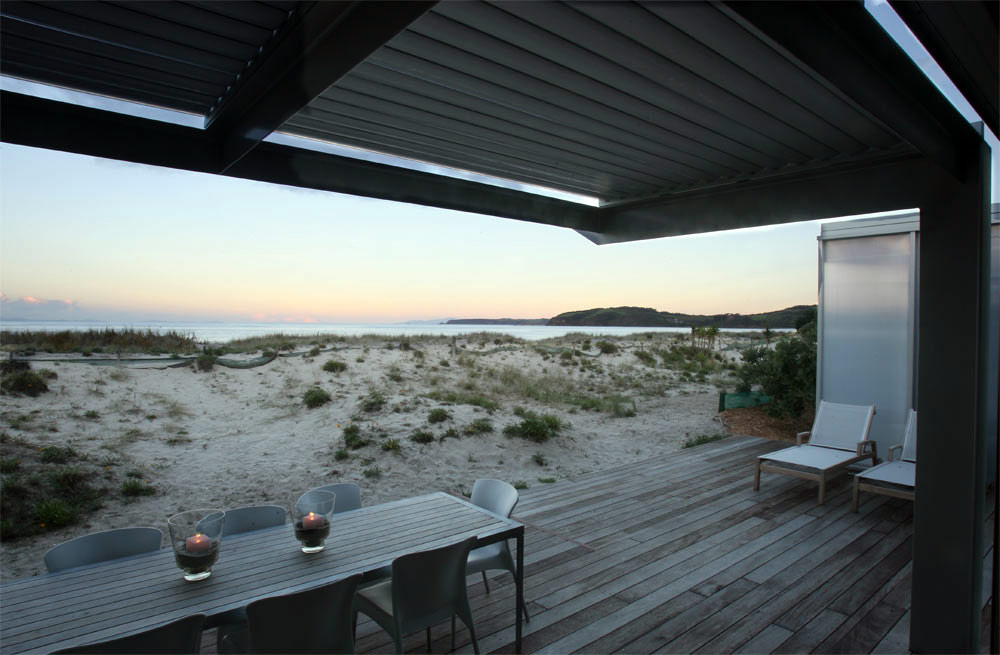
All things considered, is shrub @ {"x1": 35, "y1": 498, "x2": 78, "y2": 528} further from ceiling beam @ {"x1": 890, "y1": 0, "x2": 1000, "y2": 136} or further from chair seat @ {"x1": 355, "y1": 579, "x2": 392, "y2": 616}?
ceiling beam @ {"x1": 890, "y1": 0, "x2": 1000, "y2": 136}

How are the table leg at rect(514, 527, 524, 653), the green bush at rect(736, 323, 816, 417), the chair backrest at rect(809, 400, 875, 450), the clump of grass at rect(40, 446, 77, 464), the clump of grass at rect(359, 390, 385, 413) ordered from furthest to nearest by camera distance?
1. the clump of grass at rect(359, 390, 385, 413)
2. the green bush at rect(736, 323, 816, 417)
3. the clump of grass at rect(40, 446, 77, 464)
4. the chair backrest at rect(809, 400, 875, 450)
5. the table leg at rect(514, 527, 524, 653)

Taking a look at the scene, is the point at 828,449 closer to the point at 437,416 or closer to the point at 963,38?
the point at 963,38

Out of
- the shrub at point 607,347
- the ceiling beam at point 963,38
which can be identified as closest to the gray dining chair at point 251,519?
the ceiling beam at point 963,38

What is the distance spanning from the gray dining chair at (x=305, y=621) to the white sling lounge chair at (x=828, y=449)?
175 inches

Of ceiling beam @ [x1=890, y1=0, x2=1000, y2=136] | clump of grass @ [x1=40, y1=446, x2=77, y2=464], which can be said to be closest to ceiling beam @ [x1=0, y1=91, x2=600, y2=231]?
ceiling beam @ [x1=890, y1=0, x2=1000, y2=136]

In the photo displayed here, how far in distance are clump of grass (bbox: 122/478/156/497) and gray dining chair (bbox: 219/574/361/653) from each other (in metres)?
6.26

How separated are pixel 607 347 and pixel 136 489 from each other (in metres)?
20.1

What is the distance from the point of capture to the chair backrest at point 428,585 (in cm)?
200

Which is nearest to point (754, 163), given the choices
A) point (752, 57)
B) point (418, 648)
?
point (752, 57)

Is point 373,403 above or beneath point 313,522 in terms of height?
beneath

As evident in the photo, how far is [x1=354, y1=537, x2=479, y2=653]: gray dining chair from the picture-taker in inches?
78.7

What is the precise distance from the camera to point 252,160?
254 centimetres

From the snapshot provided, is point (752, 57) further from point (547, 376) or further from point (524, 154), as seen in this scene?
point (547, 376)

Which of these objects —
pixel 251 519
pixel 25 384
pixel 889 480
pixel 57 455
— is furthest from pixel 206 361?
pixel 889 480
